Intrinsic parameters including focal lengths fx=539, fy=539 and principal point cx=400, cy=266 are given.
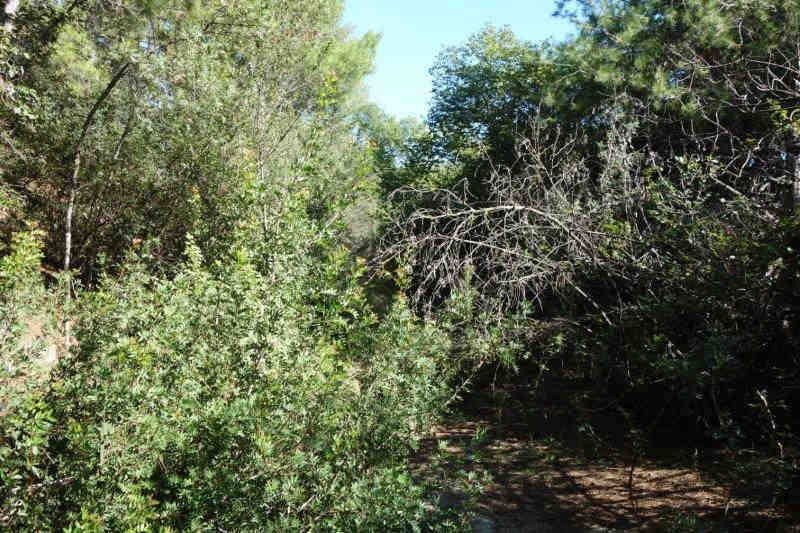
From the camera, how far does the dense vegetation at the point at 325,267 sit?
8.04ft

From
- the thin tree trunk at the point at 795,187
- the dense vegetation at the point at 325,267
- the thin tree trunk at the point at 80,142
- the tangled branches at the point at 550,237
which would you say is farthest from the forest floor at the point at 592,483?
the thin tree trunk at the point at 80,142

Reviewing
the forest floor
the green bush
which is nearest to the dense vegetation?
the green bush

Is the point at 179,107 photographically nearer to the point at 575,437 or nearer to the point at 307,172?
the point at 307,172

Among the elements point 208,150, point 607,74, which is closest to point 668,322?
point 607,74

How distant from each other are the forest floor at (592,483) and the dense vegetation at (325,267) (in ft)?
1.14

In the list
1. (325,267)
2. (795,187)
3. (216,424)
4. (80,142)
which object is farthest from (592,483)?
(80,142)

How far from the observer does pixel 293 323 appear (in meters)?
3.15

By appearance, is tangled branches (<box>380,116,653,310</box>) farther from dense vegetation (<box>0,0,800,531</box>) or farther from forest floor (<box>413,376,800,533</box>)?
forest floor (<box>413,376,800,533</box>)

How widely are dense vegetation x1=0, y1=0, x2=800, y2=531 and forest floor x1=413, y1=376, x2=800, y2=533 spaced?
0.35 metres

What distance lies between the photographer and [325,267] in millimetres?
4043

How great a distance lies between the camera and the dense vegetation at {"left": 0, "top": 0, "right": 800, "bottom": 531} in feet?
8.04

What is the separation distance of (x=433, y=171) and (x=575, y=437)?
27.2ft

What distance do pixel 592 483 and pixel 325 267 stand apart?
3.68 m

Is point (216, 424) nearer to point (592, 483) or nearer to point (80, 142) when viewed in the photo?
point (592, 483)
